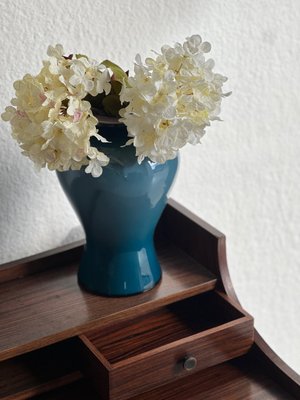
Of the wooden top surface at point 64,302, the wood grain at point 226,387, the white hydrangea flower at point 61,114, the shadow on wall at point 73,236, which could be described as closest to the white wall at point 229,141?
the shadow on wall at point 73,236

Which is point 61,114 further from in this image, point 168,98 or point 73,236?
point 73,236

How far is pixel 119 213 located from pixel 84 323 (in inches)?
5.9

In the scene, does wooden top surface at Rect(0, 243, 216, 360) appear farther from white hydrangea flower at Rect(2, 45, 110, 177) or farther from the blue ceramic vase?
white hydrangea flower at Rect(2, 45, 110, 177)

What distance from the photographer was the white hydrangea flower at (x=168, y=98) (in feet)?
3.27

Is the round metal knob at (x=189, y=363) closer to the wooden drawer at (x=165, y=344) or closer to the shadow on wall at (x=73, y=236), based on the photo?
the wooden drawer at (x=165, y=344)

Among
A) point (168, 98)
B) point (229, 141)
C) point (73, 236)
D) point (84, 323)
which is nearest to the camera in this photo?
point (168, 98)

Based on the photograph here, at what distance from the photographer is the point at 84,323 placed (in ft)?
3.65

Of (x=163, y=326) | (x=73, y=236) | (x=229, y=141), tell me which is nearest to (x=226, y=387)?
(x=163, y=326)

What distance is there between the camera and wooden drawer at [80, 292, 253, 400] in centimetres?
106

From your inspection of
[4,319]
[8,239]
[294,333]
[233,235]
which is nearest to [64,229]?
[8,239]

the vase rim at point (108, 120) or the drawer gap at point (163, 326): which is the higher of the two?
the vase rim at point (108, 120)

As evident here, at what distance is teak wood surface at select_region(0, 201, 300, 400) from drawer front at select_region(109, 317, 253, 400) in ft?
0.06

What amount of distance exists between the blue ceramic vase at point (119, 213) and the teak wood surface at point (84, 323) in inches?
1.0

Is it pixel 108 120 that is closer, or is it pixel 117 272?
pixel 108 120
